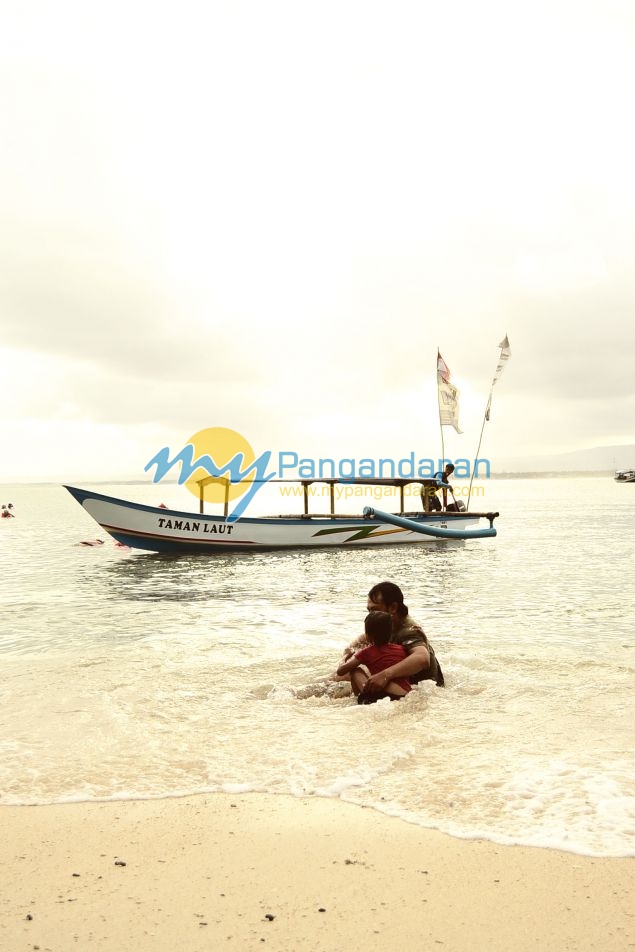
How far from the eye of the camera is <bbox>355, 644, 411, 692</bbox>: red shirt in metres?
7.09

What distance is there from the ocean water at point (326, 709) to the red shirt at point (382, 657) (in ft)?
0.83

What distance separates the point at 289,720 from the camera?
679 centimetres

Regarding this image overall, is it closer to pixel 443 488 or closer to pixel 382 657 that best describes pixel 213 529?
pixel 443 488

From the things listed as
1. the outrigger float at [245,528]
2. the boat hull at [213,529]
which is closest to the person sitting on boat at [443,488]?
the outrigger float at [245,528]

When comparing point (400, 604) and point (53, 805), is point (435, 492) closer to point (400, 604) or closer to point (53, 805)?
point (400, 604)

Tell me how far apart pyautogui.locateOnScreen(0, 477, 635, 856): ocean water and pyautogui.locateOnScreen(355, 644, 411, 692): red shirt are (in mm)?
253

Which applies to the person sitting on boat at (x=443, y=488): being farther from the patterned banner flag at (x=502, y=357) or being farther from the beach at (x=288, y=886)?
the beach at (x=288, y=886)

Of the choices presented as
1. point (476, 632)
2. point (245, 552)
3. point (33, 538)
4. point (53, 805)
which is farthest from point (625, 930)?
point (33, 538)

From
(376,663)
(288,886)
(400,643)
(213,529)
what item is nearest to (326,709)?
(376,663)

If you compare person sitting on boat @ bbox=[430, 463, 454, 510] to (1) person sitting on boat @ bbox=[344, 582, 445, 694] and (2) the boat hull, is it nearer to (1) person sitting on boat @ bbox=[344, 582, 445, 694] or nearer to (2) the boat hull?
(2) the boat hull

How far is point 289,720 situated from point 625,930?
13.1 ft

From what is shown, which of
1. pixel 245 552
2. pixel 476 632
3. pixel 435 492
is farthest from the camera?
pixel 435 492

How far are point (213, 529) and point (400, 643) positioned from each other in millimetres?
19205

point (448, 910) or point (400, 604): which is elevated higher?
point (400, 604)
